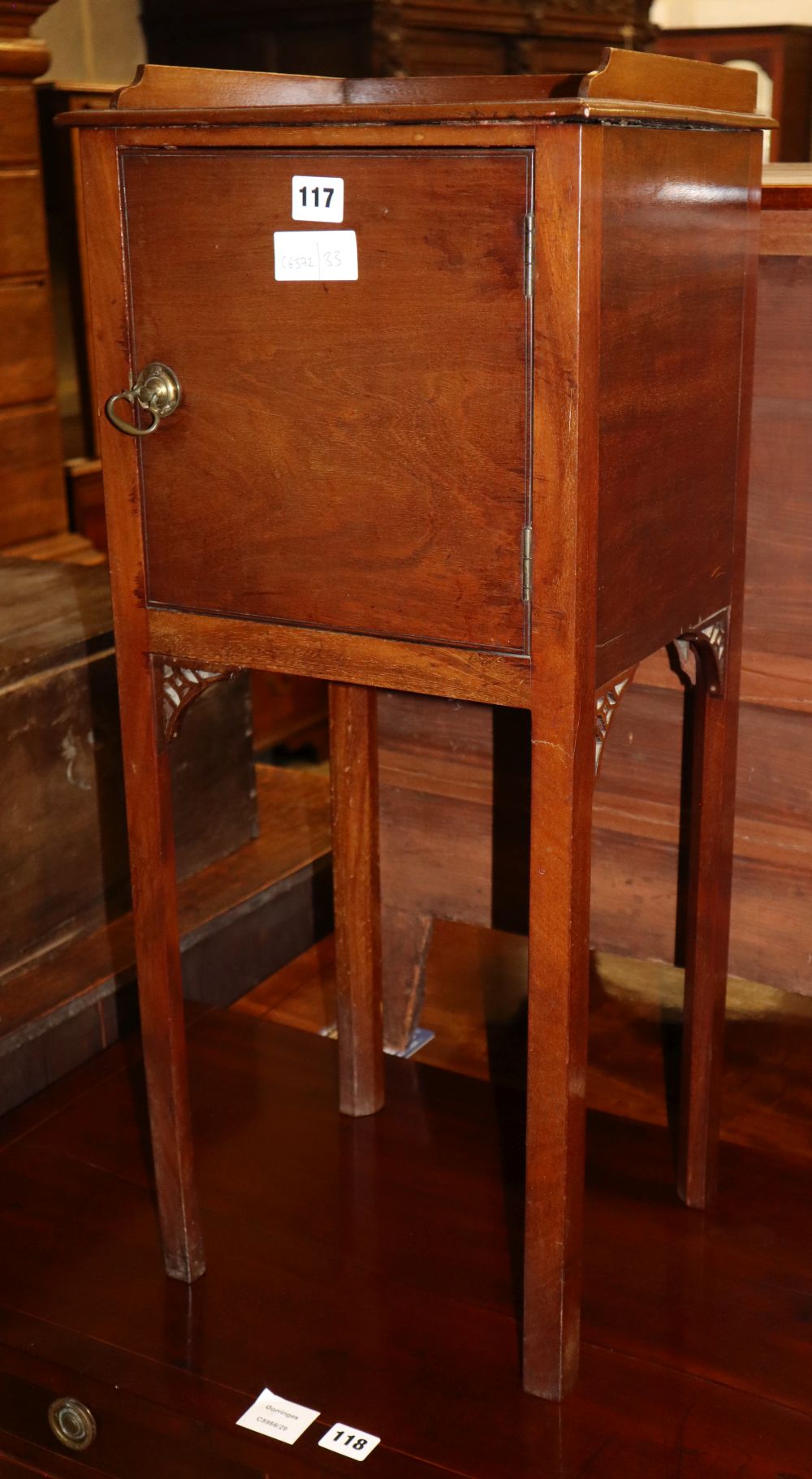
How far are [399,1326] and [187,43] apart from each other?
3.54 meters

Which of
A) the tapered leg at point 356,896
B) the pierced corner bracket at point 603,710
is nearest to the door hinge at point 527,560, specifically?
the pierced corner bracket at point 603,710

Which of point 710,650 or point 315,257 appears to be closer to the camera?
point 315,257

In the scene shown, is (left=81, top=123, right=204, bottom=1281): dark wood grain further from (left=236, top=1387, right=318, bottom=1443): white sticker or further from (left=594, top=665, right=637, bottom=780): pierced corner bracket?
(left=594, top=665, right=637, bottom=780): pierced corner bracket

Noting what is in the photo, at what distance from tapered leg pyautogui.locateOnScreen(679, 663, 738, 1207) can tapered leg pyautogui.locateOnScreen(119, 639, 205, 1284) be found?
531 mm

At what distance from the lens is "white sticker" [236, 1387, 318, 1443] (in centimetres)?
136

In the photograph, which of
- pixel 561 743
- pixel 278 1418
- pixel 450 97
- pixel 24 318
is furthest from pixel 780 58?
pixel 278 1418

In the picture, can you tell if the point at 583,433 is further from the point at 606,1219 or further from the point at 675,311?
the point at 606,1219

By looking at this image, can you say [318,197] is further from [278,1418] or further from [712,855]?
[278,1418]

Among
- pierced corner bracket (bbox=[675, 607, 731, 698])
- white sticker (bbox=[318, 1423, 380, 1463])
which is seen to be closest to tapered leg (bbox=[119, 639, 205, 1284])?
white sticker (bbox=[318, 1423, 380, 1463])

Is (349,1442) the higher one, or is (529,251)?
(529,251)

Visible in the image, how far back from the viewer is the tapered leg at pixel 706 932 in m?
1.55

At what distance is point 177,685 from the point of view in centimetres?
143

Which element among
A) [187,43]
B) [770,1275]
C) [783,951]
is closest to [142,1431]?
[770,1275]

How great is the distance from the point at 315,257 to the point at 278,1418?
3.27 ft
